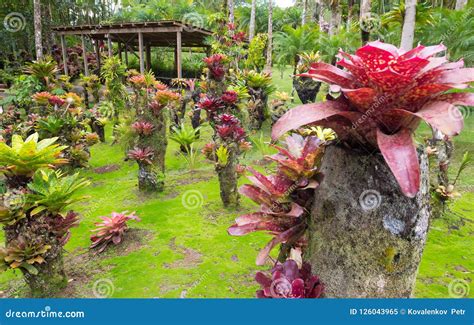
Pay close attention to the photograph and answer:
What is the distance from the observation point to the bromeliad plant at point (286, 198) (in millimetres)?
1454

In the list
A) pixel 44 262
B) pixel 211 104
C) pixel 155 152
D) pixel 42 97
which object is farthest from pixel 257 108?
pixel 44 262

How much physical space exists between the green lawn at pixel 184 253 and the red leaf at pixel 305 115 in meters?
1.76

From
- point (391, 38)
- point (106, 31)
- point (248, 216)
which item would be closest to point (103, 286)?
point (248, 216)

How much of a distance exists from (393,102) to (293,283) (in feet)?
2.53

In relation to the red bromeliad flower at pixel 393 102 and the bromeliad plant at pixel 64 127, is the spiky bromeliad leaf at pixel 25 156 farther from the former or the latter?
the bromeliad plant at pixel 64 127

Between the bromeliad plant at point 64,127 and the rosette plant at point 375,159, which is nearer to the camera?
the rosette plant at point 375,159

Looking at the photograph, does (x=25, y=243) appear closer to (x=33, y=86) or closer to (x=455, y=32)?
(x=33, y=86)

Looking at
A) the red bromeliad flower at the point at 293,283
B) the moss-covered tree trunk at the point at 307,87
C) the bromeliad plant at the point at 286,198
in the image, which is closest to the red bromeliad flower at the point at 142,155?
the bromeliad plant at the point at 286,198

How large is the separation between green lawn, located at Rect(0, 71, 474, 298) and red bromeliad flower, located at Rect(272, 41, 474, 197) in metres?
1.77

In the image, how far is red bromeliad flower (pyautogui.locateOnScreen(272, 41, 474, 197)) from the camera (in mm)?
1018

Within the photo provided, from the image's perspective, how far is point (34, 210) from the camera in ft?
8.10

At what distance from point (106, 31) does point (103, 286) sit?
1318 cm

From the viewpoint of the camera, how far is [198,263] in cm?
302

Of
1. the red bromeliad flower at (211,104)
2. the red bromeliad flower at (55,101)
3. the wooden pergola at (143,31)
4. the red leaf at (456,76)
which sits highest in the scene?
the wooden pergola at (143,31)
